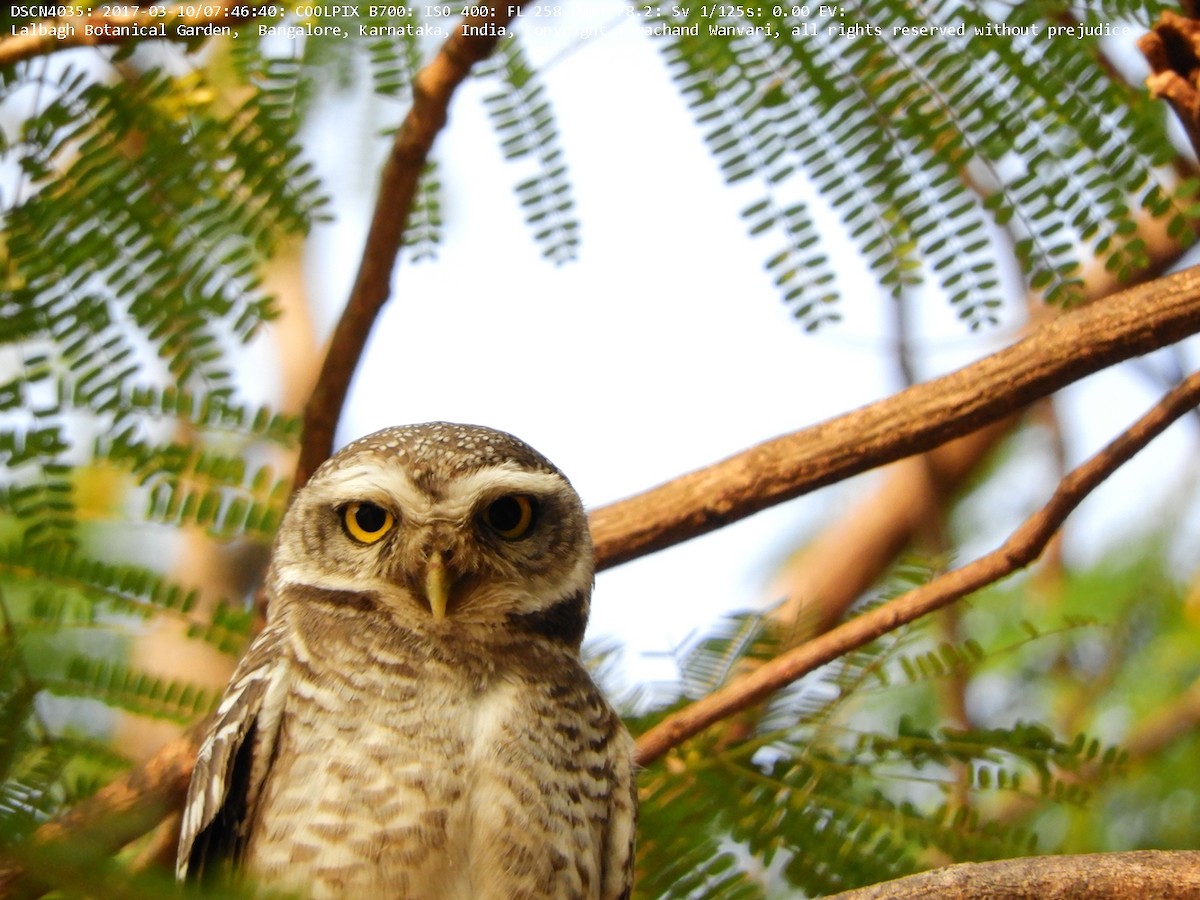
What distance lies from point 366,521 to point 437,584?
0.81 feet

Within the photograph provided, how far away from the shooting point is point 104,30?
105 inches

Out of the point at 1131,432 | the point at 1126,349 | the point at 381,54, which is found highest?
the point at 381,54

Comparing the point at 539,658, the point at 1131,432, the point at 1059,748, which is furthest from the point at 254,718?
the point at 1131,432

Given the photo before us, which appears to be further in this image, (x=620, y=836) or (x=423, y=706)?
(x=620, y=836)

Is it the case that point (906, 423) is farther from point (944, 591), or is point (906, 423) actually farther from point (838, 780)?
point (838, 780)

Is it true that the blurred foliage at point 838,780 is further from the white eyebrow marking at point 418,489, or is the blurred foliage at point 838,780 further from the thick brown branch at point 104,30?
the thick brown branch at point 104,30

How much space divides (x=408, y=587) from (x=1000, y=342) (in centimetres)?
241

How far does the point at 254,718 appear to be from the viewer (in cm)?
245

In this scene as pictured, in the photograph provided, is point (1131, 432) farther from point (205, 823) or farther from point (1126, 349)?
point (205, 823)

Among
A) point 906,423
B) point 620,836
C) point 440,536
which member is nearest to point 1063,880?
point 620,836

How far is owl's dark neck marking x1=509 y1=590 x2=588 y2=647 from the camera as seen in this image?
2652mm

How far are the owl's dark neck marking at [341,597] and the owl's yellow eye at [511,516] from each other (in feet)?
0.92

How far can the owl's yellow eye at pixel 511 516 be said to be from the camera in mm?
2598

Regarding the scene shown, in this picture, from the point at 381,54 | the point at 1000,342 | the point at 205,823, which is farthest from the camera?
the point at 1000,342
